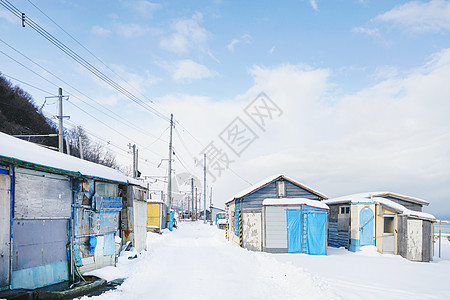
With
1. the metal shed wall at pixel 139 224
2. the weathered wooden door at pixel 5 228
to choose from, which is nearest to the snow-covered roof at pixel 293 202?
the metal shed wall at pixel 139 224

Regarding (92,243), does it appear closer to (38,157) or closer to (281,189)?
(38,157)

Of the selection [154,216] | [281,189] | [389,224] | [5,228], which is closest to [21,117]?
[154,216]

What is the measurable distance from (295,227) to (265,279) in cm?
744

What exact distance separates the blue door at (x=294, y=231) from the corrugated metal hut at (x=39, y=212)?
428 inches

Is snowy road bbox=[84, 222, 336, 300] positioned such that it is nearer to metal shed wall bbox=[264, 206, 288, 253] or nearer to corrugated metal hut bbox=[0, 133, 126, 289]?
corrugated metal hut bbox=[0, 133, 126, 289]

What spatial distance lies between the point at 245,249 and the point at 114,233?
8.95 m

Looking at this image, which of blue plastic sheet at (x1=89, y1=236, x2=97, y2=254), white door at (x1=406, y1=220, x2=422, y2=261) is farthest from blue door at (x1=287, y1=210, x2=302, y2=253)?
blue plastic sheet at (x1=89, y1=236, x2=97, y2=254)

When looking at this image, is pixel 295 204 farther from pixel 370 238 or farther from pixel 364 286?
pixel 364 286

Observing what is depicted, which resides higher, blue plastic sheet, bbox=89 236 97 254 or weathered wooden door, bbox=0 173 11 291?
weathered wooden door, bbox=0 173 11 291

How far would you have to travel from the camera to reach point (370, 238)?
1866 cm

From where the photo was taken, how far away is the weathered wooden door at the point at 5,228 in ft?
23.0

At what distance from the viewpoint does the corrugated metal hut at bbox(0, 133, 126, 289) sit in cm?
730

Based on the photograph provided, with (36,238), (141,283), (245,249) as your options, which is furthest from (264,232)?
(36,238)

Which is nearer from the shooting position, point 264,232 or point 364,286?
point 364,286
